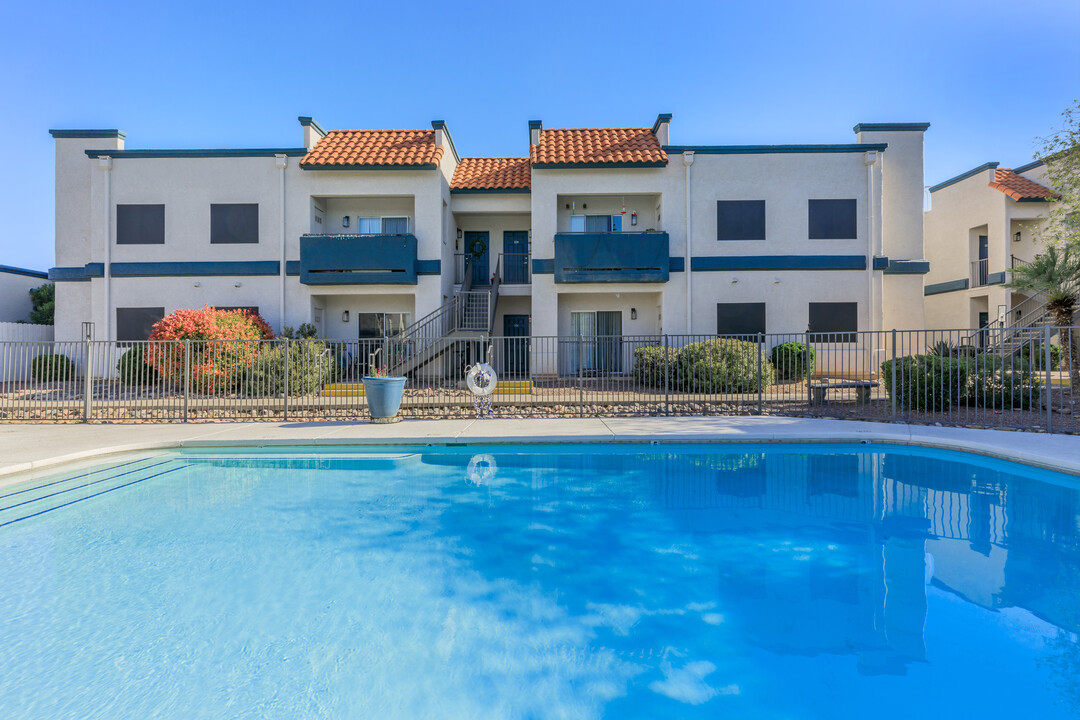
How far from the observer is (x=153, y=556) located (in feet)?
17.0

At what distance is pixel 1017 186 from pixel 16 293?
43.7 metres

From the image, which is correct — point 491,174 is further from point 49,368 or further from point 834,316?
point 49,368

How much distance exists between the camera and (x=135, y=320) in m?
19.7

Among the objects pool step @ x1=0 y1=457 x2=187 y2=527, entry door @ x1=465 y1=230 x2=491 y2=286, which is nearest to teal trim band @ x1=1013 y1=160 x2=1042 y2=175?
entry door @ x1=465 y1=230 x2=491 y2=286

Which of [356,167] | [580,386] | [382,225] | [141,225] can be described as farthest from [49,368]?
[580,386]

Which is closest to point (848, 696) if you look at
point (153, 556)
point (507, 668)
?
point (507, 668)

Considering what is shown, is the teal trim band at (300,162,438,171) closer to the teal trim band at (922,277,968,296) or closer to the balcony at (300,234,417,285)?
the balcony at (300,234,417,285)

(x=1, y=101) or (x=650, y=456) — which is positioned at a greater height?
(x=1, y=101)

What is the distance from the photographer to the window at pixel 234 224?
64.5 feet

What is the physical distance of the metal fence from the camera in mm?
12359

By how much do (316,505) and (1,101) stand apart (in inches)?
720

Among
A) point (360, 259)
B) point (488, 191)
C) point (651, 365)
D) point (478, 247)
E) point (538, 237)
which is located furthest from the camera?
point (478, 247)

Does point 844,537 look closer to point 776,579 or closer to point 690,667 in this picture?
point 776,579

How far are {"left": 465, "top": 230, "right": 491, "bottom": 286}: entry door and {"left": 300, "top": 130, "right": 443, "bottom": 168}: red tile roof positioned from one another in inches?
147
